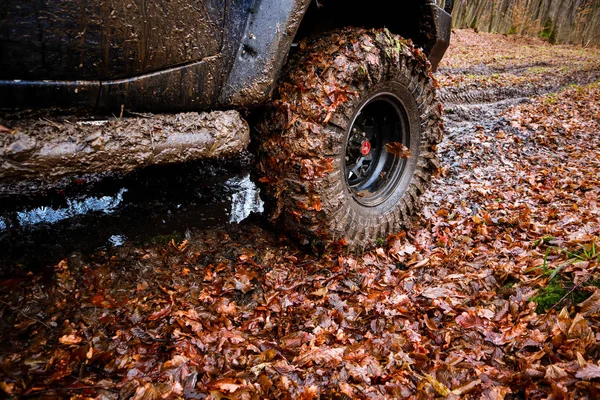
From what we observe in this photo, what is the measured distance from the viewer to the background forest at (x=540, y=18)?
1591 cm

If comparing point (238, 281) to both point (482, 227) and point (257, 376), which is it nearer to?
point (257, 376)

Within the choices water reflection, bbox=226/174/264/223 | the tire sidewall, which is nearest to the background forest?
the tire sidewall

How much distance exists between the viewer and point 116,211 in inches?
113

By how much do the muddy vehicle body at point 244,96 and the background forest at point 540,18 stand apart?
1543 cm

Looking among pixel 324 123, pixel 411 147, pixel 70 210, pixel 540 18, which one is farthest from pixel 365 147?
pixel 540 18

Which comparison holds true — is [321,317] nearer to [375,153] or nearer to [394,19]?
[375,153]

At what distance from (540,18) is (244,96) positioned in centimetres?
1979

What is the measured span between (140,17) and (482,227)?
2.91 m

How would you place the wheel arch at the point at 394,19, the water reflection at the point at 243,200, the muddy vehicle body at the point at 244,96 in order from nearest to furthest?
the muddy vehicle body at the point at 244,96 → the wheel arch at the point at 394,19 → the water reflection at the point at 243,200

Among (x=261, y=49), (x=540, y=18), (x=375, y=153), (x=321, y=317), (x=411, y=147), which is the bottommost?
(x=321, y=317)

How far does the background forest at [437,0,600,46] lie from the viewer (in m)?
15.9

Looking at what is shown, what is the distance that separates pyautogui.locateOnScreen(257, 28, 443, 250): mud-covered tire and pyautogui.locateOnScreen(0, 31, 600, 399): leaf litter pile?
0.30 metres

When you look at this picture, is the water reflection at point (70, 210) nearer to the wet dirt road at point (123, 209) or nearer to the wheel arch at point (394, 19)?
the wet dirt road at point (123, 209)

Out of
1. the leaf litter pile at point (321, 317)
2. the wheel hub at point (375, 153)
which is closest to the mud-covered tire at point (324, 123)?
the wheel hub at point (375, 153)
